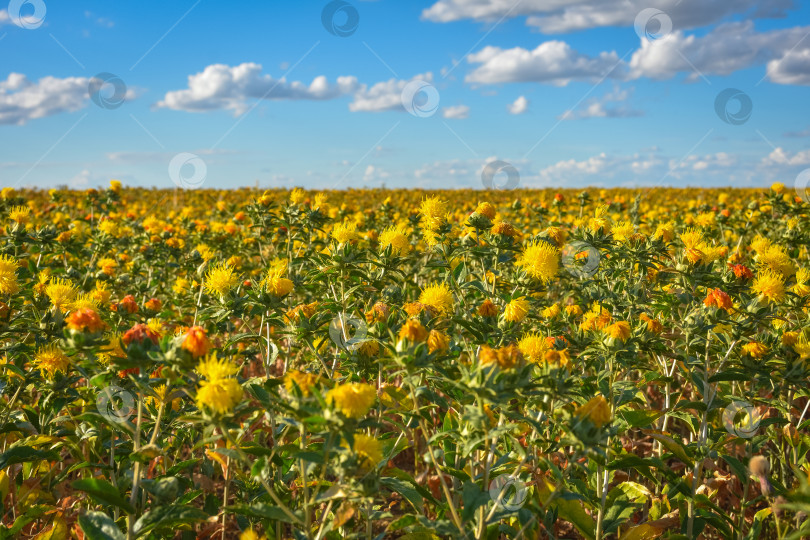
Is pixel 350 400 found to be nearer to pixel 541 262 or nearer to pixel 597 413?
pixel 597 413

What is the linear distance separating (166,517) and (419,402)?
1.35 metres

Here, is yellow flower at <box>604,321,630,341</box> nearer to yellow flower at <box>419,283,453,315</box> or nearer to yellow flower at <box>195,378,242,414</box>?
yellow flower at <box>419,283,453,315</box>

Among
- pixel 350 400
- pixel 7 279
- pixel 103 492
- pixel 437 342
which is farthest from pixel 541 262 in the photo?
pixel 7 279

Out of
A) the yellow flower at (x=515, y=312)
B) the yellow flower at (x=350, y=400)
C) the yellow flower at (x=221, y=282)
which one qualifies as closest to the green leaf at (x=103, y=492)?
the yellow flower at (x=350, y=400)

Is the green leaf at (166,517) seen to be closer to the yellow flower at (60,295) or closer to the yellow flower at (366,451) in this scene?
the yellow flower at (366,451)

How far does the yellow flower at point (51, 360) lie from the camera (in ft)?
8.35

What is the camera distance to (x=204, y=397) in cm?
172

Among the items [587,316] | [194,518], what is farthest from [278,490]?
[587,316]

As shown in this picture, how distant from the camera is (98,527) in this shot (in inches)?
79.9

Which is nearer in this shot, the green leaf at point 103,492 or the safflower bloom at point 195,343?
the safflower bloom at point 195,343

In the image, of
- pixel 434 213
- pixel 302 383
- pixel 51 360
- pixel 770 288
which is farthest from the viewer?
pixel 434 213

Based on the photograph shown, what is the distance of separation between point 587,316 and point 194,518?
82.2 inches

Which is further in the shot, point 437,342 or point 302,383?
point 437,342

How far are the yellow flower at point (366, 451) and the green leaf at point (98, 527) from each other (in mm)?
888
